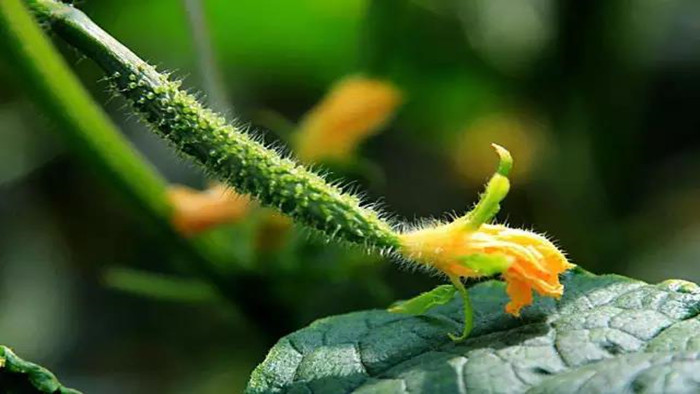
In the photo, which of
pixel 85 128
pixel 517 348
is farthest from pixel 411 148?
pixel 517 348

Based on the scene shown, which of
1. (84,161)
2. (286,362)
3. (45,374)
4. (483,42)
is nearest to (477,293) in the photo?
(286,362)

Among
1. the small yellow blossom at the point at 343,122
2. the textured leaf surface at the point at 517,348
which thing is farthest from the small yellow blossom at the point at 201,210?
the textured leaf surface at the point at 517,348

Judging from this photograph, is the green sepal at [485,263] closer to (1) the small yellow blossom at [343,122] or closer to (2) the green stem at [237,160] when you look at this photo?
(2) the green stem at [237,160]

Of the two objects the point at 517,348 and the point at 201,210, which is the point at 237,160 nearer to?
the point at 517,348

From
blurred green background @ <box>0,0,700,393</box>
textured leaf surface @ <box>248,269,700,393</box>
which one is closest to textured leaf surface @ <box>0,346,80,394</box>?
textured leaf surface @ <box>248,269,700,393</box>

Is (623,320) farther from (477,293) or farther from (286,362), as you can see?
(286,362)
